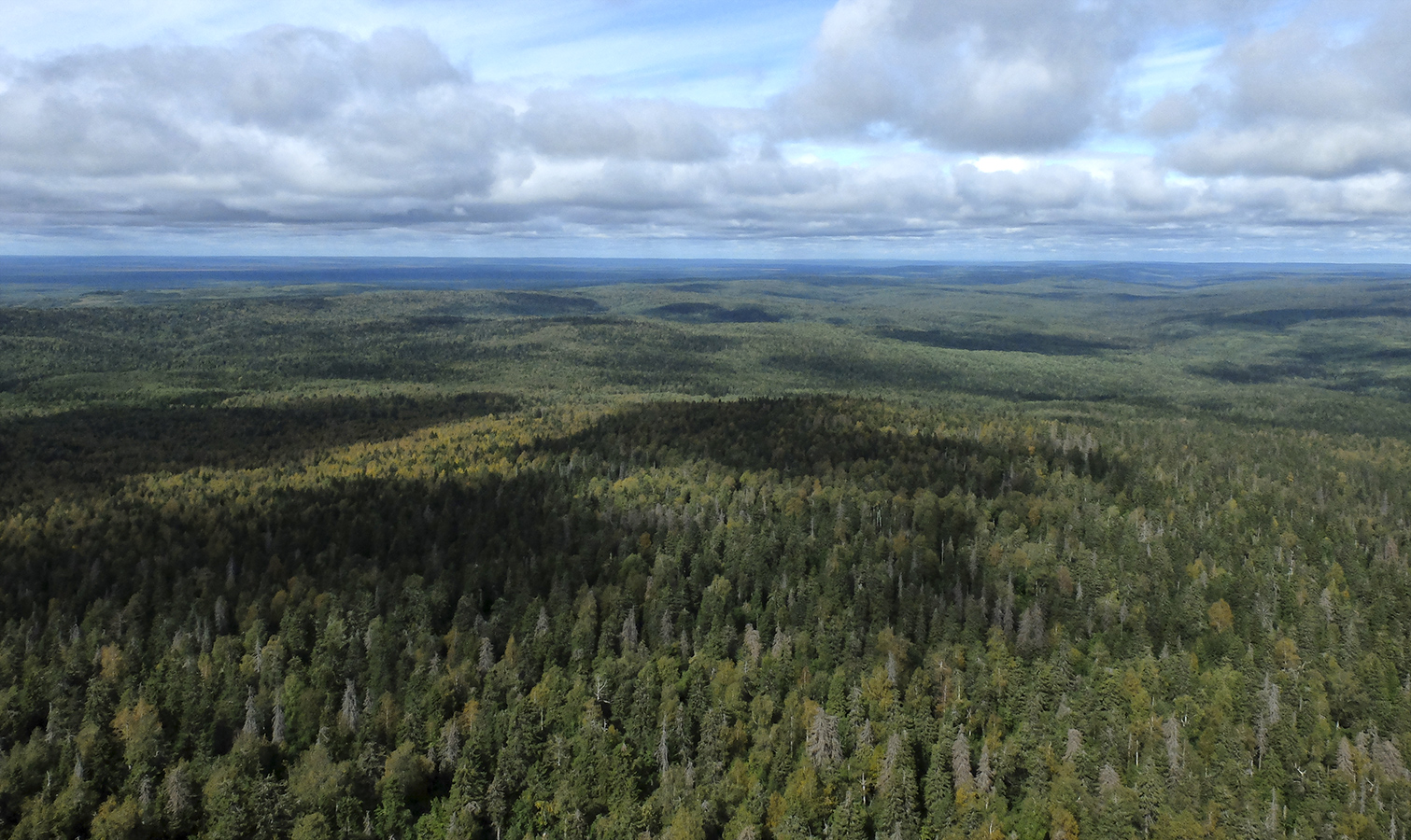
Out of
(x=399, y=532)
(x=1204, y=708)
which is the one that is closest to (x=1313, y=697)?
(x=1204, y=708)

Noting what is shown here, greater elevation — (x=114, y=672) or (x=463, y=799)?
(x=114, y=672)

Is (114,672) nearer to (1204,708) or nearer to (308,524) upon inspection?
(308,524)

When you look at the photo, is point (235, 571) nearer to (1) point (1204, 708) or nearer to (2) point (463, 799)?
(2) point (463, 799)

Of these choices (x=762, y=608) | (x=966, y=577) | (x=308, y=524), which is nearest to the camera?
(x=762, y=608)

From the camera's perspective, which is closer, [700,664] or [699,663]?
[700,664]

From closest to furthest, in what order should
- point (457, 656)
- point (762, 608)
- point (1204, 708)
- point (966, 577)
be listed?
1. point (1204, 708)
2. point (457, 656)
3. point (762, 608)
4. point (966, 577)

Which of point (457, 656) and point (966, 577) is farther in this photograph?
point (966, 577)

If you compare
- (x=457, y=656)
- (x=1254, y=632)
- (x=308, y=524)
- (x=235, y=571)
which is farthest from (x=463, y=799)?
(x=1254, y=632)
